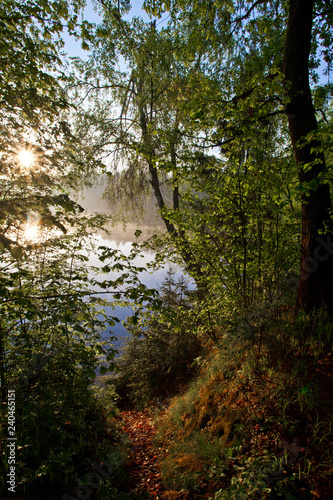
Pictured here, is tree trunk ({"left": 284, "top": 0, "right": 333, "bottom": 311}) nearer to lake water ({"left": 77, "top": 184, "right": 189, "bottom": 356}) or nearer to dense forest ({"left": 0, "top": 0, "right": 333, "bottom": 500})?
dense forest ({"left": 0, "top": 0, "right": 333, "bottom": 500})

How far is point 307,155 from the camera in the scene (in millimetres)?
3574

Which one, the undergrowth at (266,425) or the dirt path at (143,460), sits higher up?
the undergrowth at (266,425)

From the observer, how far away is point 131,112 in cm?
909

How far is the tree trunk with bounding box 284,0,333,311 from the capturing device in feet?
11.6

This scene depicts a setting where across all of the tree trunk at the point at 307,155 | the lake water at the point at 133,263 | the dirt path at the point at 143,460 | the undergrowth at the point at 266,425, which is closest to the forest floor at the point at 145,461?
the dirt path at the point at 143,460

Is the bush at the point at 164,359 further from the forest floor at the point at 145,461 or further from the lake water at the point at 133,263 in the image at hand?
the forest floor at the point at 145,461

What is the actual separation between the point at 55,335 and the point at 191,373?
15.1 ft

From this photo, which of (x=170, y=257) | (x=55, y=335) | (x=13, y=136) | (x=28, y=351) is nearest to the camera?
(x=13, y=136)

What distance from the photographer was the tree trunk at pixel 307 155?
3.53 meters

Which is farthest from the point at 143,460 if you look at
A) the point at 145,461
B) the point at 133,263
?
the point at 133,263

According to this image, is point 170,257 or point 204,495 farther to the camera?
point 170,257

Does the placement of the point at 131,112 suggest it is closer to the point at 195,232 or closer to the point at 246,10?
the point at 246,10

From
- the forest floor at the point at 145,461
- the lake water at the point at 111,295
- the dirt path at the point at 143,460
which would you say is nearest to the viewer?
the forest floor at the point at 145,461

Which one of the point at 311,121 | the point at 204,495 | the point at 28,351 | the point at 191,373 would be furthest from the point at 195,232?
the point at 191,373
